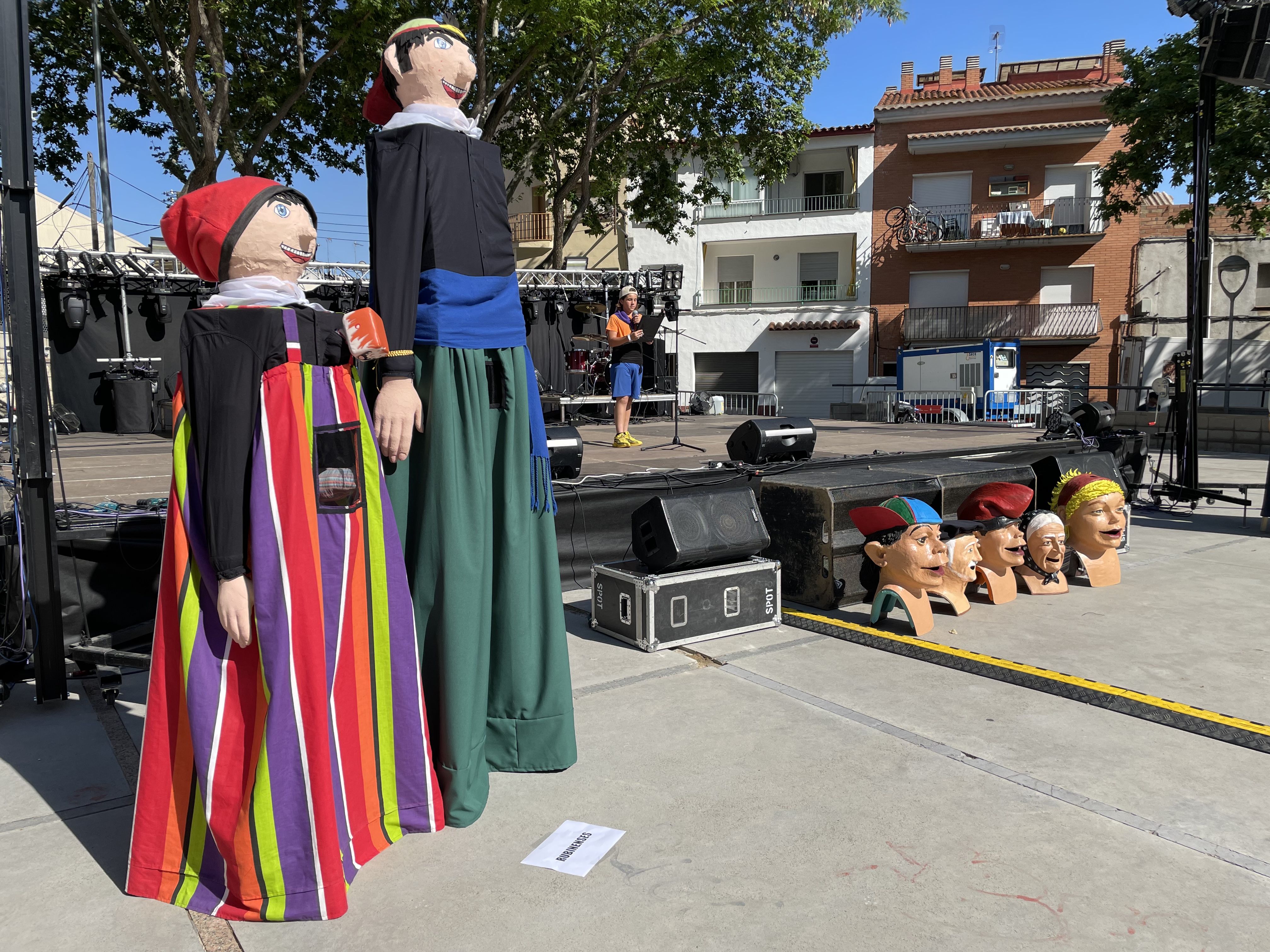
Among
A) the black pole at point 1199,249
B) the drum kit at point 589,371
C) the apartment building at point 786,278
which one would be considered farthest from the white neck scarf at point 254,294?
the apartment building at point 786,278

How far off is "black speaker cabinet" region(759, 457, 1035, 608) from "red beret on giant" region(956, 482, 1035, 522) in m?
0.21

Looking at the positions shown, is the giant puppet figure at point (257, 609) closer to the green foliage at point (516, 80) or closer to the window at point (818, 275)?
the green foliage at point (516, 80)

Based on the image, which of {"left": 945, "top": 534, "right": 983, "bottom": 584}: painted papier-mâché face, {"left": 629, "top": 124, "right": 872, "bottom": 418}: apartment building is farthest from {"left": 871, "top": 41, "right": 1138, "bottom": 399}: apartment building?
{"left": 945, "top": 534, "right": 983, "bottom": 584}: painted papier-mâché face

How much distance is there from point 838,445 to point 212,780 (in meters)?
7.51

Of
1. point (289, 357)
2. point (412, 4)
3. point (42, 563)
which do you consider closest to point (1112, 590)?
point (289, 357)

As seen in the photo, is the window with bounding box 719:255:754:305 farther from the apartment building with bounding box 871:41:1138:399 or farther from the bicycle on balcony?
the bicycle on balcony

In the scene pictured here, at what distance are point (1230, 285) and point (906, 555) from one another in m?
26.5

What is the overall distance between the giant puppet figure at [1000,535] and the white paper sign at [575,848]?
3.02 meters

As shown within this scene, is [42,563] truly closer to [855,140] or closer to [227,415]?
[227,415]

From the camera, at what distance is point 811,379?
1144 inches

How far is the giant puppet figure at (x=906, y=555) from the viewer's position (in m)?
4.11

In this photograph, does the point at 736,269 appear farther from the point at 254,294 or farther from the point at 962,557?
the point at 254,294

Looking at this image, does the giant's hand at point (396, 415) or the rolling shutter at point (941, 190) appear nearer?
the giant's hand at point (396, 415)

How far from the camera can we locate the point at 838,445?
346 inches
